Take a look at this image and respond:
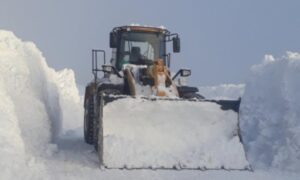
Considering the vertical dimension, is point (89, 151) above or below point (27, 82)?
below

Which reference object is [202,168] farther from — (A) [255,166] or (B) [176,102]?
(A) [255,166]

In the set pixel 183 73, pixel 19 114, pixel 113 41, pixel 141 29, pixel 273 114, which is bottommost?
pixel 273 114

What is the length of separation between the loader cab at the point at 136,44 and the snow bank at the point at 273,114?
2.70 metres

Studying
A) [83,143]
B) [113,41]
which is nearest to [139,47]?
[113,41]

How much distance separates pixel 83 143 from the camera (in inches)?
459

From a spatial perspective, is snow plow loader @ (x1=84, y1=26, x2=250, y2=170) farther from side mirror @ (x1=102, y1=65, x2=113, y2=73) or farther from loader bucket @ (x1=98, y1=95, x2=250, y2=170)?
side mirror @ (x1=102, y1=65, x2=113, y2=73)

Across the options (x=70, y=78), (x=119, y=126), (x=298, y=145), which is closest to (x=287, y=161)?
(x=298, y=145)

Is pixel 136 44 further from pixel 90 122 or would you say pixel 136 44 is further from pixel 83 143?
pixel 83 143

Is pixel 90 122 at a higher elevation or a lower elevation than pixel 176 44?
lower

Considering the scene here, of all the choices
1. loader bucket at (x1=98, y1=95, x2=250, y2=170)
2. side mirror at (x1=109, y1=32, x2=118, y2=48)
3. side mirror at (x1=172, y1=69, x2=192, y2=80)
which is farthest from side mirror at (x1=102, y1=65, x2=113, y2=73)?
loader bucket at (x1=98, y1=95, x2=250, y2=170)

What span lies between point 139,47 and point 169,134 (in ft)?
9.21

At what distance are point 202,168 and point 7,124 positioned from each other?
2.95 meters

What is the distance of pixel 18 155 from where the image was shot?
7449mm

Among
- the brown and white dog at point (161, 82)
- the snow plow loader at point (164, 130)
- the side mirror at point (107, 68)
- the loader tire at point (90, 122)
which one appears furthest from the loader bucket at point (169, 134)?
the loader tire at point (90, 122)
